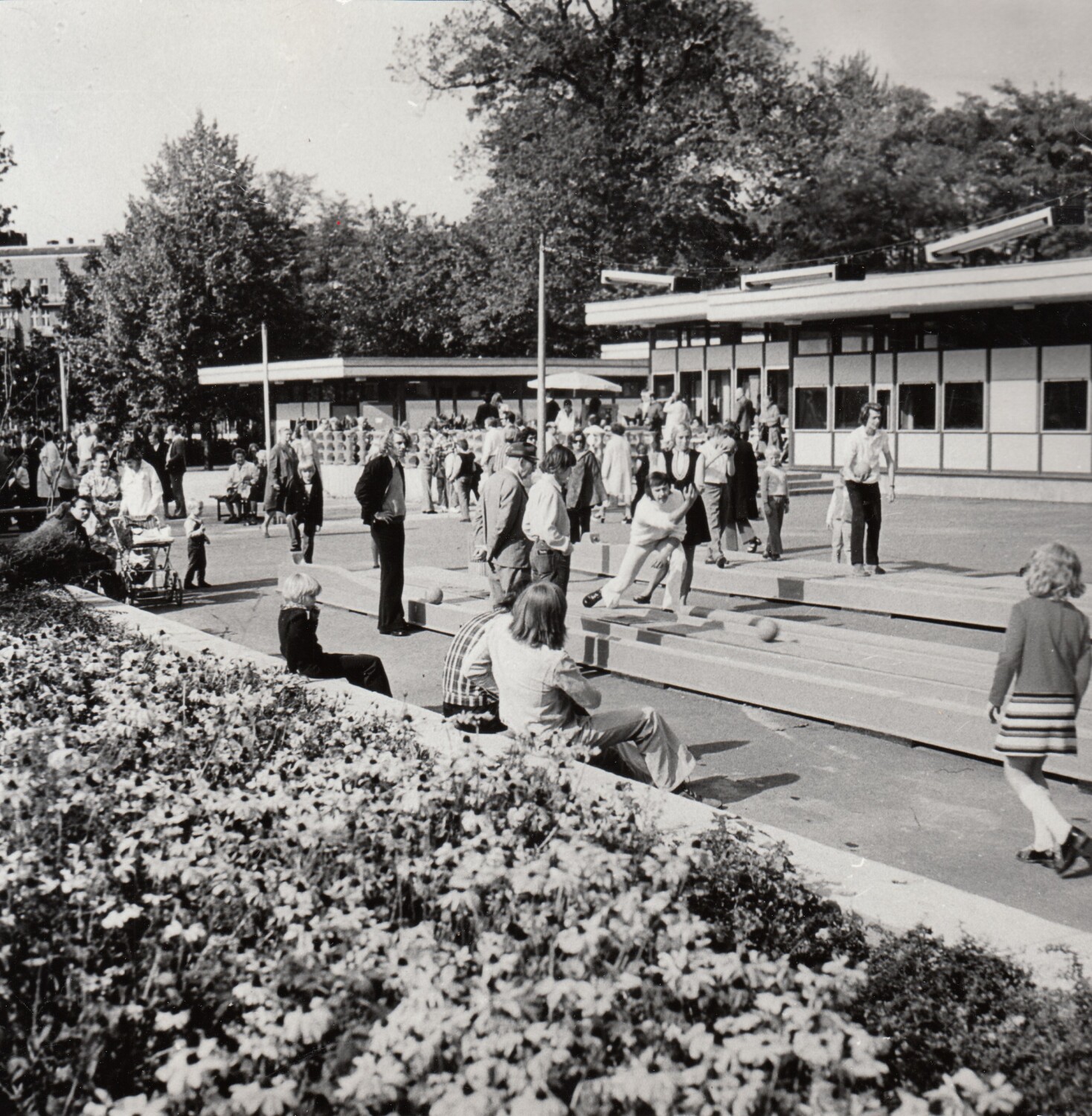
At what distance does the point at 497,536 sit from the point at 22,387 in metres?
12.9

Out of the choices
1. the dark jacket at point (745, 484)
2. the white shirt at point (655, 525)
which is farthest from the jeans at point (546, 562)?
the dark jacket at point (745, 484)

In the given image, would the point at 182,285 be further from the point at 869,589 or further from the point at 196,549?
the point at 869,589

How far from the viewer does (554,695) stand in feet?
21.4

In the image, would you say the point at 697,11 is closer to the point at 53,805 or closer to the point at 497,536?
the point at 497,536

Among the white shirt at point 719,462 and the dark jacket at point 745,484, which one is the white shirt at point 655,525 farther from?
the dark jacket at point 745,484

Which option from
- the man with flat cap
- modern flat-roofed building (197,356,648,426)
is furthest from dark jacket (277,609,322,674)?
modern flat-roofed building (197,356,648,426)

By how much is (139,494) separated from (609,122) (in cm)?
3322

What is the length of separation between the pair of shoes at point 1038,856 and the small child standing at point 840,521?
8468 millimetres

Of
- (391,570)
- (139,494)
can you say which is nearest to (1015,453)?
(139,494)

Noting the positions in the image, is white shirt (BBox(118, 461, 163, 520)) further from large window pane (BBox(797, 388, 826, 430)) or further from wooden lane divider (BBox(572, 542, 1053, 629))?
large window pane (BBox(797, 388, 826, 430))

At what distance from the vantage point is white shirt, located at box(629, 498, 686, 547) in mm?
11633

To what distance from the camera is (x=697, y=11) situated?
145 feet

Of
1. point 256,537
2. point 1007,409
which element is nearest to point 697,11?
point 1007,409

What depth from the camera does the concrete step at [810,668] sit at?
303 inches
